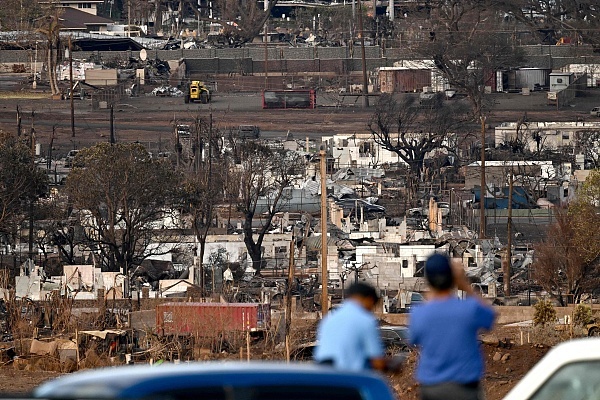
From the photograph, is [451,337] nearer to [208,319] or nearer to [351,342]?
[351,342]

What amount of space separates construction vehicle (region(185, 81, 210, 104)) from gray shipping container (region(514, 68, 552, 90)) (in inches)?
535

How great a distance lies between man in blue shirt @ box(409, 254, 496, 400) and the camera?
413cm

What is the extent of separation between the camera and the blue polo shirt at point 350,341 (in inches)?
165

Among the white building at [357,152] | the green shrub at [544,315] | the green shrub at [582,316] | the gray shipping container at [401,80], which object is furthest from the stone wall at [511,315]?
the gray shipping container at [401,80]

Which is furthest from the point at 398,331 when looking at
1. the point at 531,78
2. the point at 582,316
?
the point at 531,78

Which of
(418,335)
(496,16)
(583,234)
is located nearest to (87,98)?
(496,16)

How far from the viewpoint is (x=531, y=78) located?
5991cm

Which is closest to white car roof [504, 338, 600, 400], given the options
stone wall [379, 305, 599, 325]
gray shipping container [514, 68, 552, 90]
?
stone wall [379, 305, 599, 325]

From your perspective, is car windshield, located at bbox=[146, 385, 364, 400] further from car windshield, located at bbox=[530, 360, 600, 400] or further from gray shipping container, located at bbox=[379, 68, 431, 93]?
gray shipping container, located at bbox=[379, 68, 431, 93]

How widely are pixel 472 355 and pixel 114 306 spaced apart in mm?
19936

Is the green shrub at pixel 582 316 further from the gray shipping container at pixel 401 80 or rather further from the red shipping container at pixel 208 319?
the gray shipping container at pixel 401 80

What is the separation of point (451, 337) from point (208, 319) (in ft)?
50.1

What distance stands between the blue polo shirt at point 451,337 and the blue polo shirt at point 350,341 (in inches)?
5.3

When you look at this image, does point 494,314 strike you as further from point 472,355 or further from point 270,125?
point 270,125
